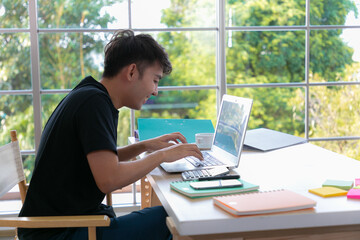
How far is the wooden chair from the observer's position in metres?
1.40

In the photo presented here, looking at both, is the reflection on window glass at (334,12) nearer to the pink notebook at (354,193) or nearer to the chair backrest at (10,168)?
the pink notebook at (354,193)

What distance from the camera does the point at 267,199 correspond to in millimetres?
1340

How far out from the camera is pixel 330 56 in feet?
12.0

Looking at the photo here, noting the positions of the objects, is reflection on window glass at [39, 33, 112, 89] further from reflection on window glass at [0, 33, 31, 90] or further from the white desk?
the white desk

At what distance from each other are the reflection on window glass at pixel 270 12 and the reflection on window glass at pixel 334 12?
4.2 inches

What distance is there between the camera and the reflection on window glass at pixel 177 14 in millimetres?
3268

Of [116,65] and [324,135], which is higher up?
[116,65]

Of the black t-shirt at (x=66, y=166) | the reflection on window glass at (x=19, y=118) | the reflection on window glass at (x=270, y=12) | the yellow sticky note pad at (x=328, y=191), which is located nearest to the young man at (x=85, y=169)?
the black t-shirt at (x=66, y=166)

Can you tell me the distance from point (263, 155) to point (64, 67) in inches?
65.3

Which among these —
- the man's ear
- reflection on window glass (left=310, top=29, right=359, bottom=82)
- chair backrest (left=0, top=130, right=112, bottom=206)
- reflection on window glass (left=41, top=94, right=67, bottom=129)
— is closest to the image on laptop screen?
the man's ear

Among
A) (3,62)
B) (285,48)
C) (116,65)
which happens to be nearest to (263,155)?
(116,65)

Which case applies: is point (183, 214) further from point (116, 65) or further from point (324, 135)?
point (324, 135)

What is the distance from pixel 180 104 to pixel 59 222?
209cm

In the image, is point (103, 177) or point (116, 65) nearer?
point (103, 177)
